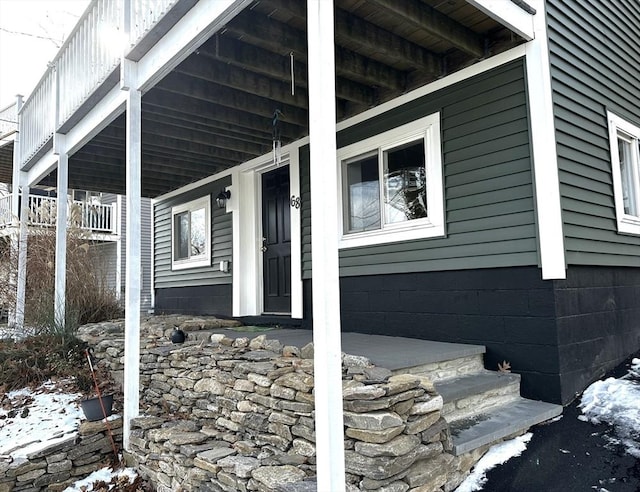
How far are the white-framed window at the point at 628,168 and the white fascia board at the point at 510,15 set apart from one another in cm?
167

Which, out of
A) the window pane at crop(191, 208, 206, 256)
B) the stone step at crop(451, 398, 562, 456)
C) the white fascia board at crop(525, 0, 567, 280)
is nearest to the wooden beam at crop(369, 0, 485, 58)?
the white fascia board at crop(525, 0, 567, 280)

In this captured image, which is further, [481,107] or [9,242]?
[9,242]

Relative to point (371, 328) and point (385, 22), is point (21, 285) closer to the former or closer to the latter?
point (371, 328)

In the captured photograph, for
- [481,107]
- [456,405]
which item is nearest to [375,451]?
[456,405]

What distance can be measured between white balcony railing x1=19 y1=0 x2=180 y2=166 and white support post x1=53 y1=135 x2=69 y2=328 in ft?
1.36

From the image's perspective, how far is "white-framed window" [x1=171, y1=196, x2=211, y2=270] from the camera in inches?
284

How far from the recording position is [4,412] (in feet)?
13.7

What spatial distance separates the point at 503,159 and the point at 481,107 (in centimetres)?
50

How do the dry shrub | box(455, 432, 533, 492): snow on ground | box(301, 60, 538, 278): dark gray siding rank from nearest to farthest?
box(455, 432, 533, 492): snow on ground → box(301, 60, 538, 278): dark gray siding → the dry shrub

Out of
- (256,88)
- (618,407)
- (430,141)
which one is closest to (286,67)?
(256,88)

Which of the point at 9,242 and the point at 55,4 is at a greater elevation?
the point at 55,4

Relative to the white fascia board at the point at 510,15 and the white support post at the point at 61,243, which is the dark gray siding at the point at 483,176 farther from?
the white support post at the point at 61,243

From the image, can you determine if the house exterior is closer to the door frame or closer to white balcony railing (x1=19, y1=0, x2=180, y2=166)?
white balcony railing (x1=19, y1=0, x2=180, y2=166)

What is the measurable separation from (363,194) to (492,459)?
9.46 ft
